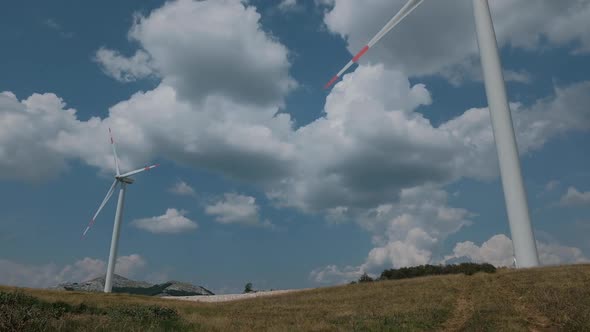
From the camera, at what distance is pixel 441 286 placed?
1724 inches

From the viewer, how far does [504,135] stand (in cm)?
4925

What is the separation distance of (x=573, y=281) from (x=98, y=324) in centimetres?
3539

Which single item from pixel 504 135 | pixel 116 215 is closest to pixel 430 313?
pixel 504 135

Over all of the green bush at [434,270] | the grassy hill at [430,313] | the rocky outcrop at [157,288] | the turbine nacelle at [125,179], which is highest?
the turbine nacelle at [125,179]

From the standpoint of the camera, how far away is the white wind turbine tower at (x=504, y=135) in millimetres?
46719

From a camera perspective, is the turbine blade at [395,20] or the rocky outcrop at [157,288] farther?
the rocky outcrop at [157,288]

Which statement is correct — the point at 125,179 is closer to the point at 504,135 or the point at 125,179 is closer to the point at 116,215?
the point at 116,215

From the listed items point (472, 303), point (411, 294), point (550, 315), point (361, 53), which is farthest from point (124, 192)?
point (550, 315)

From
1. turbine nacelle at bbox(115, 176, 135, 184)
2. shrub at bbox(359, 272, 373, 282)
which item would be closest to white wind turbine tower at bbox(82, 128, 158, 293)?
turbine nacelle at bbox(115, 176, 135, 184)

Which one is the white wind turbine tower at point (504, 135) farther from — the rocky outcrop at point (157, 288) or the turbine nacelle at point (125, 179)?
the rocky outcrop at point (157, 288)

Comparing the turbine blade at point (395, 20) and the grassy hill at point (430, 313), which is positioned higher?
the turbine blade at point (395, 20)

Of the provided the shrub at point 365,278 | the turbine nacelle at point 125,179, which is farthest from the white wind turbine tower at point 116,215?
the shrub at point 365,278

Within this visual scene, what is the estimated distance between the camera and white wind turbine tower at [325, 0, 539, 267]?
46.7m

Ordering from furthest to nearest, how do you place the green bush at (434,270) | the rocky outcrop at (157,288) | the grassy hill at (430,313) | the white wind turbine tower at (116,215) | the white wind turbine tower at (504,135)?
the rocky outcrop at (157,288)
the white wind turbine tower at (116,215)
the green bush at (434,270)
the white wind turbine tower at (504,135)
the grassy hill at (430,313)
